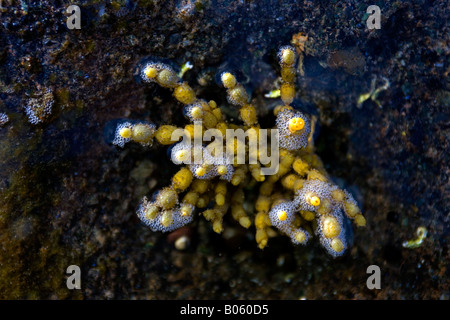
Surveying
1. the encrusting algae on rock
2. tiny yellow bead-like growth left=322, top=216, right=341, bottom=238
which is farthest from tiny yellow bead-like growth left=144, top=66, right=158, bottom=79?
tiny yellow bead-like growth left=322, top=216, right=341, bottom=238

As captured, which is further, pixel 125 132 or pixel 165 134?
pixel 165 134

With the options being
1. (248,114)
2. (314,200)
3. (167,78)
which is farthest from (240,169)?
(167,78)

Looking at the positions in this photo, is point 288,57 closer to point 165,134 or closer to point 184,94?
point 184,94

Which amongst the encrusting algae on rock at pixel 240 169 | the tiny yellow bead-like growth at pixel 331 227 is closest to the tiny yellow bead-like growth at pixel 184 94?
the encrusting algae on rock at pixel 240 169

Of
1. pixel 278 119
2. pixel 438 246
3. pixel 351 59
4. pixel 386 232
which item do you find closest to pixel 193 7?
pixel 278 119

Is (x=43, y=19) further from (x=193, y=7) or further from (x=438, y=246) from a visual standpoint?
(x=438, y=246)

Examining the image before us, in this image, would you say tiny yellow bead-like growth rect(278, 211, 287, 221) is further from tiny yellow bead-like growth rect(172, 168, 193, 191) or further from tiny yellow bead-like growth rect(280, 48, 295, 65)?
tiny yellow bead-like growth rect(280, 48, 295, 65)

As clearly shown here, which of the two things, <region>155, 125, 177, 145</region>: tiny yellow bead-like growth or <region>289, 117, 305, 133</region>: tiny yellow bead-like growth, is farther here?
<region>155, 125, 177, 145</region>: tiny yellow bead-like growth

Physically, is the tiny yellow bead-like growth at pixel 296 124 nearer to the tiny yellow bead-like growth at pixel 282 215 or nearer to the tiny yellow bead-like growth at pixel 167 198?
the tiny yellow bead-like growth at pixel 282 215
